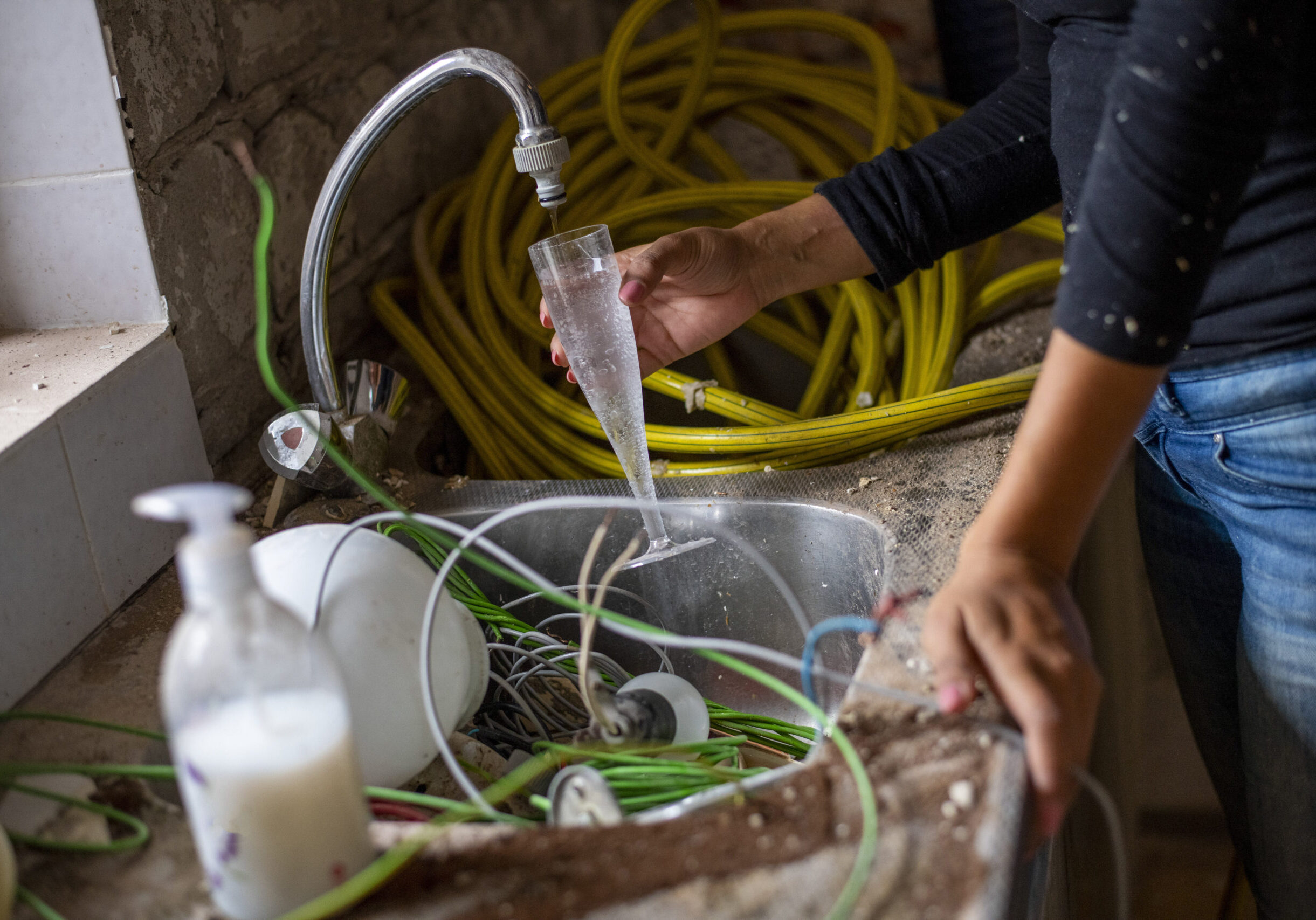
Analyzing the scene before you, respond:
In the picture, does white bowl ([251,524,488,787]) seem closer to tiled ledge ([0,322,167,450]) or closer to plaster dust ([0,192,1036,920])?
plaster dust ([0,192,1036,920])

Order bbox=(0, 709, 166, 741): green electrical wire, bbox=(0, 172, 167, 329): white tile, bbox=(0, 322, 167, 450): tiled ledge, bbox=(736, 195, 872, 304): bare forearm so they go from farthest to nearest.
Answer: bbox=(736, 195, 872, 304): bare forearm < bbox=(0, 172, 167, 329): white tile < bbox=(0, 322, 167, 450): tiled ledge < bbox=(0, 709, 166, 741): green electrical wire

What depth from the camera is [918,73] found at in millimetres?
2213

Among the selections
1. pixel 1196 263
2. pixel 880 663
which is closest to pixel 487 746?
pixel 880 663

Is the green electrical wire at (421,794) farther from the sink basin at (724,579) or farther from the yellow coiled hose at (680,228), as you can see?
the yellow coiled hose at (680,228)

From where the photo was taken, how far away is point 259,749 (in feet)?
1.71

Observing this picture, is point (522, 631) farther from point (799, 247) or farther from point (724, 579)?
point (799, 247)

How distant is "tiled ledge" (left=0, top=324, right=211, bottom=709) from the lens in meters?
0.76

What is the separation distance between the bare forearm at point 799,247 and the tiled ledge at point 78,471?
54cm

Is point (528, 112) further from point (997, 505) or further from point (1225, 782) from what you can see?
point (1225, 782)

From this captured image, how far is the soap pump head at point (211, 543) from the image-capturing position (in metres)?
0.47

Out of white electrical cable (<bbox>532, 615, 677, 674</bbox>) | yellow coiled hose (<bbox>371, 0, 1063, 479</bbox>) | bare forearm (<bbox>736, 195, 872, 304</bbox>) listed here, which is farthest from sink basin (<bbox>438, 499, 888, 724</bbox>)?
bare forearm (<bbox>736, 195, 872, 304</bbox>)

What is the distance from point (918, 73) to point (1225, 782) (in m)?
1.64

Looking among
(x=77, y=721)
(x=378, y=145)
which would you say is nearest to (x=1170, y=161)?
(x=378, y=145)

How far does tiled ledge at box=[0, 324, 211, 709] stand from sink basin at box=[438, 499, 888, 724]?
0.26 m
